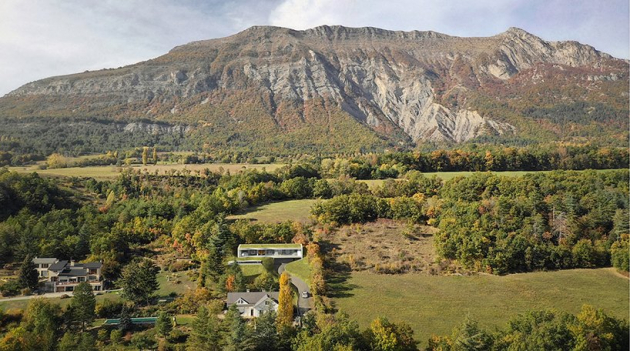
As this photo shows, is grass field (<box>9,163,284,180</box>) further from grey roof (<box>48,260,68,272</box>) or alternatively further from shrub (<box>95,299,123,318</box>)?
shrub (<box>95,299,123,318</box>)

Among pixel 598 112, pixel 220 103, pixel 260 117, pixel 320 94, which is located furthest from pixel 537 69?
pixel 220 103

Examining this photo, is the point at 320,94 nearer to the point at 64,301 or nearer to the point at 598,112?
the point at 598,112

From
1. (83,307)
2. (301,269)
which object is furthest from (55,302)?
(301,269)

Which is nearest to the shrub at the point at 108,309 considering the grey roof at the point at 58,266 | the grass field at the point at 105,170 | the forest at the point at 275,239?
the forest at the point at 275,239

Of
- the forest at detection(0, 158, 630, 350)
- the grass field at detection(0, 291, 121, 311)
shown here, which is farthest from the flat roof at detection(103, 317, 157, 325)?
the grass field at detection(0, 291, 121, 311)

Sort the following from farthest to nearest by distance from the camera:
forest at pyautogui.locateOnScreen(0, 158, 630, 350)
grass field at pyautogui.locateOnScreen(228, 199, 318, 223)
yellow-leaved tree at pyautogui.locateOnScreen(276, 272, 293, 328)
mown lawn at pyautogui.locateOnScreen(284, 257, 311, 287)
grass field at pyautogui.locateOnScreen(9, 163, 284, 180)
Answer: grass field at pyautogui.locateOnScreen(9, 163, 284, 180), grass field at pyautogui.locateOnScreen(228, 199, 318, 223), mown lawn at pyautogui.locateOnScreen(284, 257, 311, 287), yellow-leaved tree at pyautogui.locateOnScreen(276, 272, 293, 328), forest at pyautogui.locateOnScreen(0, 158, 630, 350)

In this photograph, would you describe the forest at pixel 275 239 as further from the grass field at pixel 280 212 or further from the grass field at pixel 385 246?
the grass field at pixel 280 212
